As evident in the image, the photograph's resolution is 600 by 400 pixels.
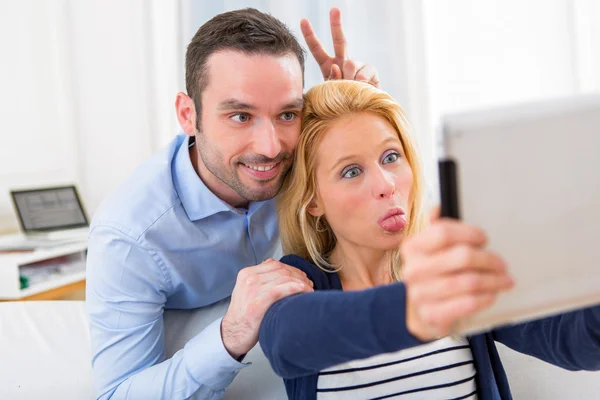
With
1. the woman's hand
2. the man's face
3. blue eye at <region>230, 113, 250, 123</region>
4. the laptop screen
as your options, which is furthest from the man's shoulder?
the laptop screen

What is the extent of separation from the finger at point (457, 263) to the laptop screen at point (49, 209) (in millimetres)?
2665

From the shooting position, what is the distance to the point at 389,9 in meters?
3.36

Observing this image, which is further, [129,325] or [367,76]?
[367,76]

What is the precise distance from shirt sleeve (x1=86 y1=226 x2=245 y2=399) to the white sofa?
0.19ft

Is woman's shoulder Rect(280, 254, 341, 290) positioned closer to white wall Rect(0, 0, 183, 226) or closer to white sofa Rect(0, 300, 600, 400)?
white sofa Rect(0, 300, 600, 400)

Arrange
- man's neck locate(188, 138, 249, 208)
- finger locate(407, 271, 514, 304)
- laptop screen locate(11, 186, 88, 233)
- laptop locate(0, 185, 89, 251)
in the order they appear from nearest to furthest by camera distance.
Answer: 1. finger locate(407, 271, 514, 304)
2. man's neck locate(188, 138, 249, 208)
3. laptop locate(0, 185, 89, 251)
4. laptop screen locate(11, 186, 88, 233)

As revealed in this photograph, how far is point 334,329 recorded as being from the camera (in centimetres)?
83

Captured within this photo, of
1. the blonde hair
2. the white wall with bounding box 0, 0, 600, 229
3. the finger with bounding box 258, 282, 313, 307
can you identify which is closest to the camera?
the finger with bounding box 258, 282, 313, 307

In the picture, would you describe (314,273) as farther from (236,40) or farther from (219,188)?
(236,40)

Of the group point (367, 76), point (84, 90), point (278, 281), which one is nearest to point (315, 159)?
point (278, 281)

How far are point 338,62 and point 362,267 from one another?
676 millimetres

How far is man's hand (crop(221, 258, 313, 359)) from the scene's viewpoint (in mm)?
1109

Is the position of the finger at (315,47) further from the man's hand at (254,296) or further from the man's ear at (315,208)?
the man's hand at (254,296)

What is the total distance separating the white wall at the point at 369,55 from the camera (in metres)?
3.32
